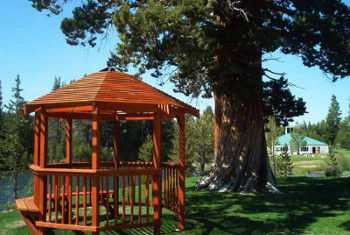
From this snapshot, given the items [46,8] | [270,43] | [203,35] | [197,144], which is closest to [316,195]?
[270,43]

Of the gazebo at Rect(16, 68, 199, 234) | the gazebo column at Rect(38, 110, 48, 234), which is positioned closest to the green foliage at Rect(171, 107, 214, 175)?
the gazebo at Rect(16, 68, 199, 234)

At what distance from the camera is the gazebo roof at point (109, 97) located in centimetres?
616

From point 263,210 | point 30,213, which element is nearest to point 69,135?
point 30,213

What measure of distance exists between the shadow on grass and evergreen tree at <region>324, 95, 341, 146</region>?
8258 centimetres

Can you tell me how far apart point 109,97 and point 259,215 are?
14.7ft

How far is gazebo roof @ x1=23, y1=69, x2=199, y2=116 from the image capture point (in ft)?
20.2

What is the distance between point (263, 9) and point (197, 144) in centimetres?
1902

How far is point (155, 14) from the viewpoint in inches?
371

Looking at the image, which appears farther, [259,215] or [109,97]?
[259,215]

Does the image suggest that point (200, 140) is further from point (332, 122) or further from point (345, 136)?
point (332, 122)

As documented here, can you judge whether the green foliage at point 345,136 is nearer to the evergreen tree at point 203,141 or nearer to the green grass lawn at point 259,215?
the evergreen tree at point 203,141

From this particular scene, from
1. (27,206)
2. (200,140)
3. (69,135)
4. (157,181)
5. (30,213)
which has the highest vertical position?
(200,140)

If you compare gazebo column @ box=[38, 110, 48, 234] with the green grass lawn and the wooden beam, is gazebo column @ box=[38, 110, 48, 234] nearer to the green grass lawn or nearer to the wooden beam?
the green grass lawn

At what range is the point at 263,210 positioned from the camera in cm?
891
